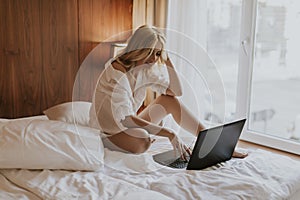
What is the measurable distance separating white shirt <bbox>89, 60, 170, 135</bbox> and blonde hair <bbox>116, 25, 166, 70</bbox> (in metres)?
0.06

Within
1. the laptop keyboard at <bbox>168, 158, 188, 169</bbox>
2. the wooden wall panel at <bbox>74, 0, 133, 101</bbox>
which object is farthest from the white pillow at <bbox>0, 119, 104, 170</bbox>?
the wooden wall panel at <bbox>74, 0, 133, 101</bbox>

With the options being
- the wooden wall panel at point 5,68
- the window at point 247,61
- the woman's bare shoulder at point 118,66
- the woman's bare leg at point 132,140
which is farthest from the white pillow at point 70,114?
the window at point 247,61

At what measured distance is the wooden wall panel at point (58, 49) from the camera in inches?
110

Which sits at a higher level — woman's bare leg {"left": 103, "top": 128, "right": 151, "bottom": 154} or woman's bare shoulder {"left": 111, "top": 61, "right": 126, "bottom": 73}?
woman's bare shoulder {"left": 111, "top": 61, "right": 126, "bottom": 73}

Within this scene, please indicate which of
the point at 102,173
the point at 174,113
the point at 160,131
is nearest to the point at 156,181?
the point at 102,173

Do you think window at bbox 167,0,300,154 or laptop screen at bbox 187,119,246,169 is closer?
laptop screen at bbox 187,119,246,169

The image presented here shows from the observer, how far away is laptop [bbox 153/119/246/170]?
1.65 meters

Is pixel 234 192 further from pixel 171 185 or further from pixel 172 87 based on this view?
pixel 172 87

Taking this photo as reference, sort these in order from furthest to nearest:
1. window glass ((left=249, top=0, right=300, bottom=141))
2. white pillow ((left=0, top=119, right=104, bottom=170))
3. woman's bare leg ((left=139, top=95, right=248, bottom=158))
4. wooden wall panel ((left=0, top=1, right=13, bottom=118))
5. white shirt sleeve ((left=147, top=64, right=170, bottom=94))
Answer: window glass ((left=249, top=0, right=300, bottom=141))
wooden wall panel ((left=0, top=1, right=13, bottom=118))
white shirt sleeve ((left=147, top=64, right=170, bottom=94))
woman's bare leg ((left=139, top=95, right=248, bottom=158))
white pillow ((left=0, top=119, right=104, bottom=170))

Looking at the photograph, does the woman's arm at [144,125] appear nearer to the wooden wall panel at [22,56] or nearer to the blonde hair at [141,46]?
the blonde hair at [141,46]

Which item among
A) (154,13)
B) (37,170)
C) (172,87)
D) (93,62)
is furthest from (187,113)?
(154,13)

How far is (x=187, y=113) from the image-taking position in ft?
6.75

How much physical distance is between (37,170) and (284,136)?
194 cm

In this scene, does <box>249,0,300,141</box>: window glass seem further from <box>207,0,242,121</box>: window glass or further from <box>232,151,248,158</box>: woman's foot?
<box>232,151,248,158</box>: woman's foot
